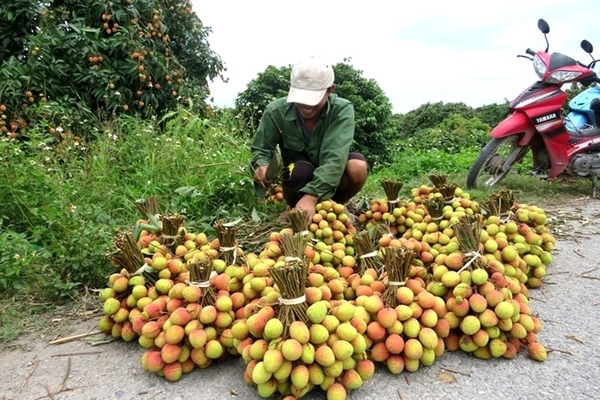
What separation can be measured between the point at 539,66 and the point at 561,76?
24 centimetres

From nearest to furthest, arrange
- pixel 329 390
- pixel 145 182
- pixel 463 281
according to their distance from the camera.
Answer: pixel 329 390, pixel 463 281, pixel 145 182

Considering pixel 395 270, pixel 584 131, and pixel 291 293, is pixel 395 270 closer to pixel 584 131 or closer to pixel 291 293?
pixel 291 293

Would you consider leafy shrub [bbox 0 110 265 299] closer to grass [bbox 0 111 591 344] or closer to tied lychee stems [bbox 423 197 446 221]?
grass [bbox 0 111 591 344]

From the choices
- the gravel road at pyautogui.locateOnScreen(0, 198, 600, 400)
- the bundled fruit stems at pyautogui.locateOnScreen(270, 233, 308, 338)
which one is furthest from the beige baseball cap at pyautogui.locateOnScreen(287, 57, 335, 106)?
the gravel road at pyautogui.locateOnScreen(0, 198, 600, 400)

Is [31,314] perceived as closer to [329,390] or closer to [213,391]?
[213,391]

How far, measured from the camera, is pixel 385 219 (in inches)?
110

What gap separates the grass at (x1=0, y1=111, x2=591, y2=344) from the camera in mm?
2443

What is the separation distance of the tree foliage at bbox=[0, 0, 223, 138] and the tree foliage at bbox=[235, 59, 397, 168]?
2.33m

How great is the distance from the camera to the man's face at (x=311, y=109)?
290cm

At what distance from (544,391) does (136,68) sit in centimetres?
501

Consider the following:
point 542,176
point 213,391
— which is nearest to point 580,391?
point 213,391

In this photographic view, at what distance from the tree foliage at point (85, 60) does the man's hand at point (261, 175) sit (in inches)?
90.7

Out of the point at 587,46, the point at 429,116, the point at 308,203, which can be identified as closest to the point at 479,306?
the point at 308,203

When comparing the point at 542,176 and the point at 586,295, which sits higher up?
the point at 542,176
